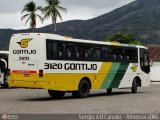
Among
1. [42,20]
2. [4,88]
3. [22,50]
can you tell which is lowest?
[4,88]

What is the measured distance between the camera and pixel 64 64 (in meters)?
23.9

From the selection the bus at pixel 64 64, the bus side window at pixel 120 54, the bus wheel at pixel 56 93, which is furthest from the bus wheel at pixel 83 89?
the bus side window at pixel 120 54

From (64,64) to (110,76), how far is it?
4.84 metres

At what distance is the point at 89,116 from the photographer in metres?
15.4

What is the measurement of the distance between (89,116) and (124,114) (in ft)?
4.40

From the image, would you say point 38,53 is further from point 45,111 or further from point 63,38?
point 45,111

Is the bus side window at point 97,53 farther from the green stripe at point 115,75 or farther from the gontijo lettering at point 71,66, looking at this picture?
the green stripe at point 115,75

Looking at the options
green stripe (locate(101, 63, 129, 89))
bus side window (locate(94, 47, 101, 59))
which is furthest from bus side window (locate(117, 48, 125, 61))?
bus side window (locate(94, 47, 101, 59))

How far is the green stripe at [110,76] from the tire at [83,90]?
1870mm

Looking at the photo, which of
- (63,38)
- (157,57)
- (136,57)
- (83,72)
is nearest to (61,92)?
(83,72)

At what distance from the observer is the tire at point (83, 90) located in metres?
25.0

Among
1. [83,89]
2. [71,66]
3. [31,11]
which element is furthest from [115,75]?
[31,11]

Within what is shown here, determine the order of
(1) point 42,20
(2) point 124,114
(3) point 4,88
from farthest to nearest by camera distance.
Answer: (1) point 42,20, (3) point 4,88, (2) point 124,114

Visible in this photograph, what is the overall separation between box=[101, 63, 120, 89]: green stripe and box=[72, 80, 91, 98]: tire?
187cm
